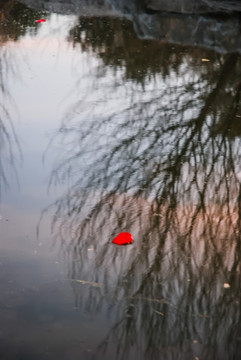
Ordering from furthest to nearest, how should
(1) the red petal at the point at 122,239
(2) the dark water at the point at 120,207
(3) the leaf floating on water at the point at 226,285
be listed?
(1) the red petal at the point at 122,239 < (3) the leaf floating on water at the point at 226,285 < (2) the dark water at the point at 120,207

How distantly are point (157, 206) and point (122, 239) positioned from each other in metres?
0.51

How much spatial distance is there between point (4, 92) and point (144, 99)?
1391 mm

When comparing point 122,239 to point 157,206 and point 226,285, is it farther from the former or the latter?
point 226,285

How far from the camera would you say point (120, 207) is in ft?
13.1

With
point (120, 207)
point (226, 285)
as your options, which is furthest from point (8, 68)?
point (226, 285)

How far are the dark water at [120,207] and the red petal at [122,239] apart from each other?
0.15ft

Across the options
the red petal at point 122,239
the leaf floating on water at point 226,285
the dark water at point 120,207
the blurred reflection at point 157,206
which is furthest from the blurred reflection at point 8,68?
the leaf floating on water at point 226,285

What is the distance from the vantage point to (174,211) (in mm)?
3971

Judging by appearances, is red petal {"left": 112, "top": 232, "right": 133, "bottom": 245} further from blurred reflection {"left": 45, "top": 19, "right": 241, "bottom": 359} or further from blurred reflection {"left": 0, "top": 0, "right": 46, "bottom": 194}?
blurred reflection {"left": 0, "top": 0, "right": 46, "bottom": 194}

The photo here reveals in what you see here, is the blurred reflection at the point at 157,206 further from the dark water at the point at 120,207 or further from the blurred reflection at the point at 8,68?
the blurred reflection at the point at 8,68

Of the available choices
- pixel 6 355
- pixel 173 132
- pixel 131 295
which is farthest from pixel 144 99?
pixel 6 355

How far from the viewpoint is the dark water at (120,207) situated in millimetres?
2924

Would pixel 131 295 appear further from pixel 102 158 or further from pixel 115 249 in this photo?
pixel 102 158

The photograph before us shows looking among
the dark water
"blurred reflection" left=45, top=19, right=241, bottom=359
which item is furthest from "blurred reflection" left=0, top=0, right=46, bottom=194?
"blurred reflection" left=45, top=19, right=241, bottom=359
